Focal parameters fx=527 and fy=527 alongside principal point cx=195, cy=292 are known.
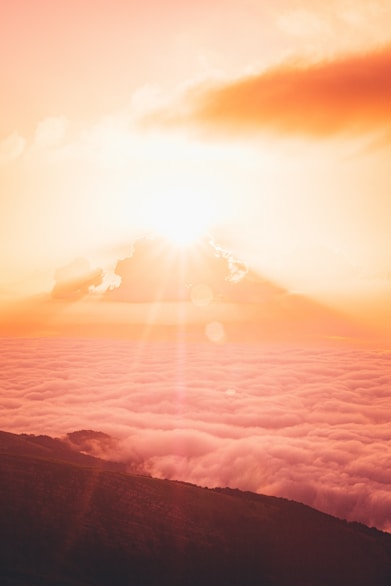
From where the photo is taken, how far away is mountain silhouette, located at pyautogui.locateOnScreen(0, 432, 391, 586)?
1387 inches

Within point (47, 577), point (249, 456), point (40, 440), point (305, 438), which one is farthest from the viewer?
point (305, 438)

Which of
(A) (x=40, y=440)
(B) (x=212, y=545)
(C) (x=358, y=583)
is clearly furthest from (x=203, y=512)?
(A) (x=40, y=440)

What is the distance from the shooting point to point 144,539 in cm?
4112

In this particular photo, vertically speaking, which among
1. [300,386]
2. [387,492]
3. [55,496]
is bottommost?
[387,492]

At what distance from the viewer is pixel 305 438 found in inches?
5428

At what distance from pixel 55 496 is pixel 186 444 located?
100636 mm

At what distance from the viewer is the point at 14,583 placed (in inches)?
1134

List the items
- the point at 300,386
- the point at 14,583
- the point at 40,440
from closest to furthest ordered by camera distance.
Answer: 1. the point at 14,583
2. the point at 40,440
3. the point at 300,386

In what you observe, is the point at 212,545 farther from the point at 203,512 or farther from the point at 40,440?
the point at 40,440

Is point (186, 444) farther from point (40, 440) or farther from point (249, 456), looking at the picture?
point (40, 440)

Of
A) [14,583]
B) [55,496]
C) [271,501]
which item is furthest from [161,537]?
[271,501]

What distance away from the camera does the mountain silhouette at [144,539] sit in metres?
35.2

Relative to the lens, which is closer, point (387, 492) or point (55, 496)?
point (55, 496)

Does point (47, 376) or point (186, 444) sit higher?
point (47, 376)
